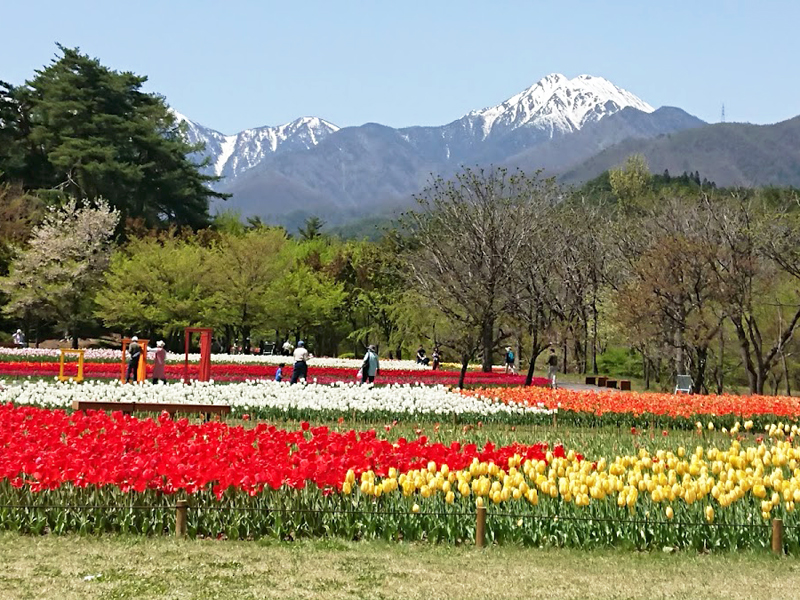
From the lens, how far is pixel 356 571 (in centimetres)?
746

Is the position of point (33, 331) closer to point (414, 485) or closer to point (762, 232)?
point (762, 232)

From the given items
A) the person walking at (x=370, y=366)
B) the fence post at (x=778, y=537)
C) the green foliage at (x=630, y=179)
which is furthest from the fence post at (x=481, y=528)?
the green foliage at (x=630, y=179)

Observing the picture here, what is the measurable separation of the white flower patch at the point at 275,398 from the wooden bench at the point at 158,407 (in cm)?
85

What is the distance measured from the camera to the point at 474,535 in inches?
331

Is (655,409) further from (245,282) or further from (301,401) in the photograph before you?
(245,282)

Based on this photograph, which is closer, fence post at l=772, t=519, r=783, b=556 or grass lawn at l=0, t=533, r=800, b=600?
grass lawn at l=0, t=533, r=800, b=600

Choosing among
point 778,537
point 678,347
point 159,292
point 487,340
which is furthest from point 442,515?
point 159,292

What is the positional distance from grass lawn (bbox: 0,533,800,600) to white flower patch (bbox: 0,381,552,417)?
34.7ft

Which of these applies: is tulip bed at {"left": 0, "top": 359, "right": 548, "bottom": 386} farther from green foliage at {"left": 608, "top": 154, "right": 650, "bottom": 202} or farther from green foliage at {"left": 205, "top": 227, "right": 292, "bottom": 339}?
green foliage at {"left": 608, "top": 154, "right": 650, "bottom": 202}

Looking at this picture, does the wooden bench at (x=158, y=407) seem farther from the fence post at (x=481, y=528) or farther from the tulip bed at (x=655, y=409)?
the fence post at (x=481, y=528)

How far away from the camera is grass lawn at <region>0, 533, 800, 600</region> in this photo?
22.7ft

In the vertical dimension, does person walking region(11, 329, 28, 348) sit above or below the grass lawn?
above

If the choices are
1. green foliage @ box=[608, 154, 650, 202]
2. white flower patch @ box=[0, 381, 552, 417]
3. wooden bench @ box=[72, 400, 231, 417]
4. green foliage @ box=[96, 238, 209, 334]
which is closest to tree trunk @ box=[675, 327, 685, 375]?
white flower patch @ box=[0, 381, 552, 417]

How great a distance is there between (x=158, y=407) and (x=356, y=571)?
36.0 feet
